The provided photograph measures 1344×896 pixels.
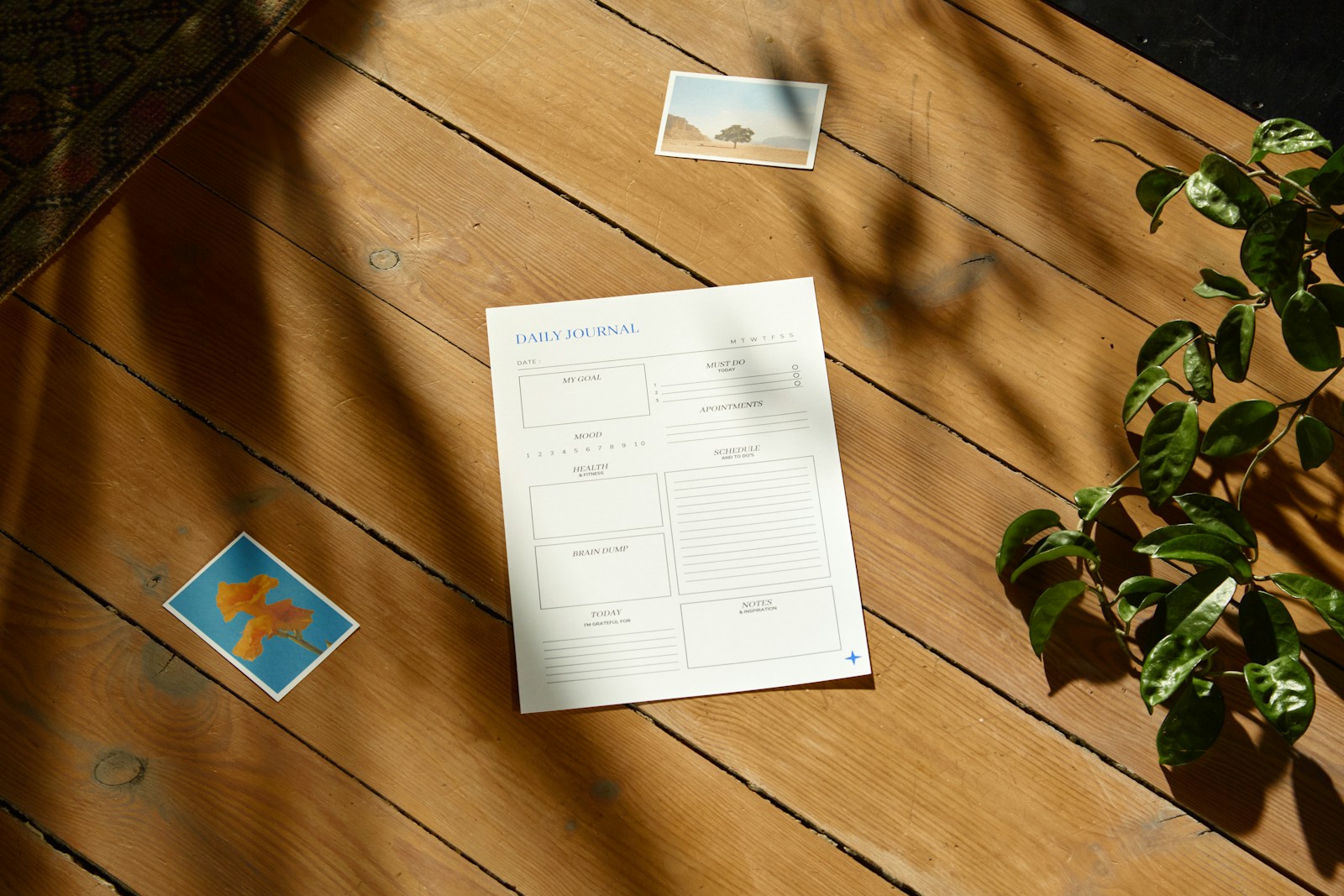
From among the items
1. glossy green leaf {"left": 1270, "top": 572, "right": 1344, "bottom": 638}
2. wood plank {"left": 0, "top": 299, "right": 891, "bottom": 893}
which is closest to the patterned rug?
wood plank {"left": 0, "top": 299, "right": 891, "bottom": 893}

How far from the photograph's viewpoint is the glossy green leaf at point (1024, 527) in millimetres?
887

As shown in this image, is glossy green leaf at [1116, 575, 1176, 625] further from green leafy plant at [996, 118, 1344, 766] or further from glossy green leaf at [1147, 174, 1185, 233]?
glossy green leaf at [1147, 174, 1185, 233]

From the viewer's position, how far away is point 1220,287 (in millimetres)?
933

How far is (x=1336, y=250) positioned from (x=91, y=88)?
1.19 meters

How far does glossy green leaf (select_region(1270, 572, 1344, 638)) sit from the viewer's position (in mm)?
830

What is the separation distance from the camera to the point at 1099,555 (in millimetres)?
922

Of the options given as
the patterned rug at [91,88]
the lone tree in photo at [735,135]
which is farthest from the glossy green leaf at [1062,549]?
the patterned rug at [91,88]

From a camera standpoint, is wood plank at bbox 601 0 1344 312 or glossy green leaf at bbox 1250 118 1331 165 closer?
glossy green leaf at bbox 1250 118 1331 165

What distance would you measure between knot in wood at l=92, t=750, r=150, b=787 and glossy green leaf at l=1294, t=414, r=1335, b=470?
40.3 inches

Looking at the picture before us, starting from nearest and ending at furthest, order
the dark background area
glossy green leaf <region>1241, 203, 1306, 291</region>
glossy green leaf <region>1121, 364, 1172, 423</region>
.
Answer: glossy green leaf <region>1241, 203, 1306, 291</region> < glossy green leaf <region>1121, 364, 1172, 423</region> < the dark background area

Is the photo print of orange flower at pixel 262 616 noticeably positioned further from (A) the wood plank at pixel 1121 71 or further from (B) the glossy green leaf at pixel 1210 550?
(A) the wood plank at pixel 1121 71

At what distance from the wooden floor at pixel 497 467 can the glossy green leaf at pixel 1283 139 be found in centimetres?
10

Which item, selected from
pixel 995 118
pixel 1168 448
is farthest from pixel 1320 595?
pixel 995 118

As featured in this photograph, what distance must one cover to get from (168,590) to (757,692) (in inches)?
20.8
